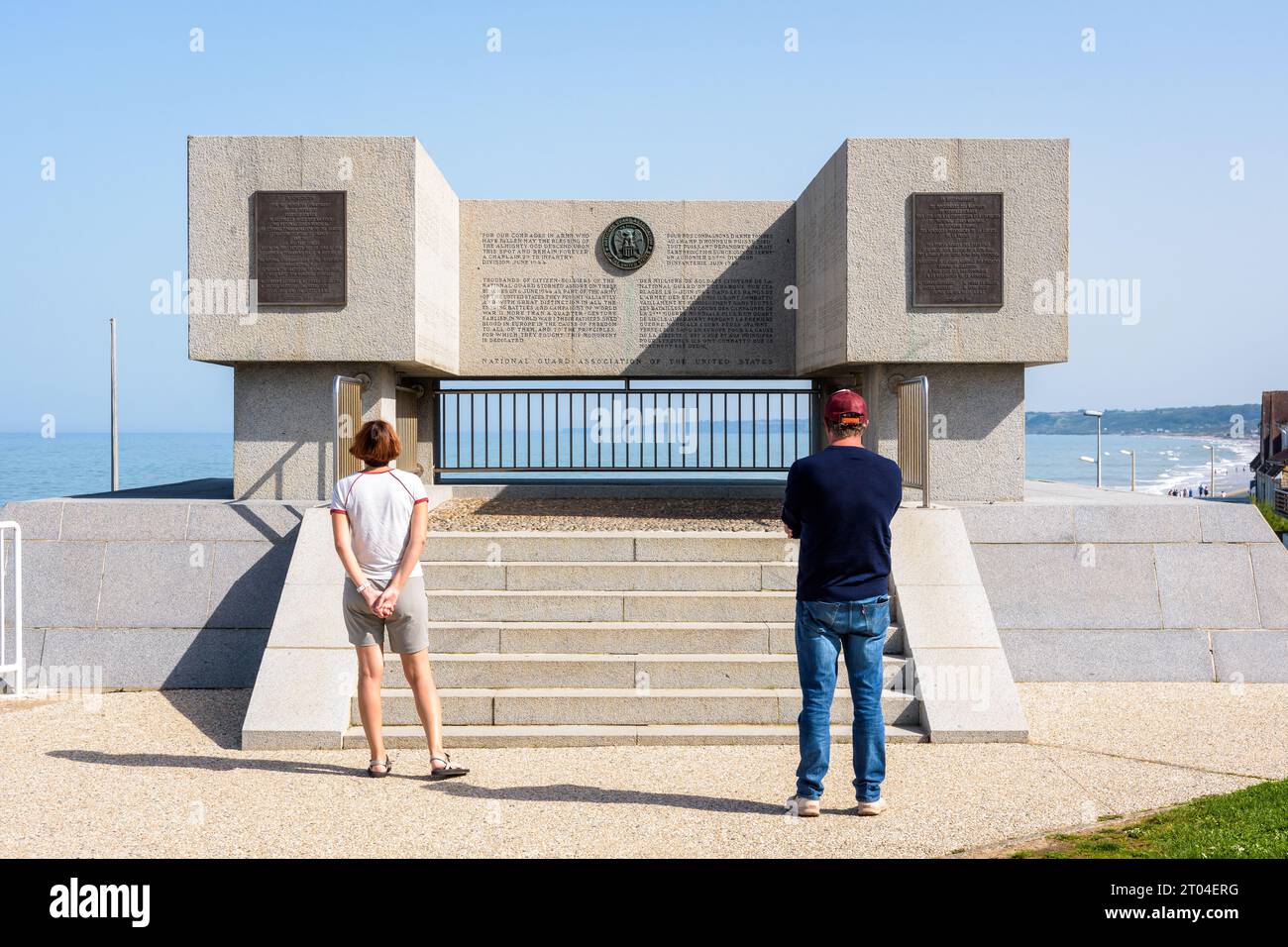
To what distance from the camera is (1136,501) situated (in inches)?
371

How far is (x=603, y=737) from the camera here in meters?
6.42

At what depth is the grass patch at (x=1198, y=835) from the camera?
424 cm

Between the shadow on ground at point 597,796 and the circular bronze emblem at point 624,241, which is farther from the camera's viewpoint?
the circular bronze emblem at point 624,241

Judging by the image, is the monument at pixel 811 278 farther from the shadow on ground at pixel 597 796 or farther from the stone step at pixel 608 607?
the shadow on ground at pixel 597 796

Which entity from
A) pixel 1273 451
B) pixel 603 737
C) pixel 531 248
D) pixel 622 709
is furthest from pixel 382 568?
pixel 1273 451

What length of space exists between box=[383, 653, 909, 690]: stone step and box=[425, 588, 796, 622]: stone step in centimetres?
58

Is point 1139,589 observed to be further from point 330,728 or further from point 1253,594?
point 330,728

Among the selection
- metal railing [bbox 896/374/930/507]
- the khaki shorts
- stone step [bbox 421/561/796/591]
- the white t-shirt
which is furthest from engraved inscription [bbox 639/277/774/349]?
the khaki shorts

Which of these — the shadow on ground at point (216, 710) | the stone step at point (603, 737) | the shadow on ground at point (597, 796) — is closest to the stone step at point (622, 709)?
the stone step at point (603, 737)

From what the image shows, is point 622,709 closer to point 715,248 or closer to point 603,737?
point 603,737

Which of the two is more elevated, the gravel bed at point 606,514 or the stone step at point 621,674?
the gravel bed at point 606,514

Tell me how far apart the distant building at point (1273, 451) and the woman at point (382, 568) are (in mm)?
59022

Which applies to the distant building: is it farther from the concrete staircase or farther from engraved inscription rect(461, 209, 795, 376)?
the concrete staircase

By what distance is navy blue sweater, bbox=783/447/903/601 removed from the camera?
15.6ft
